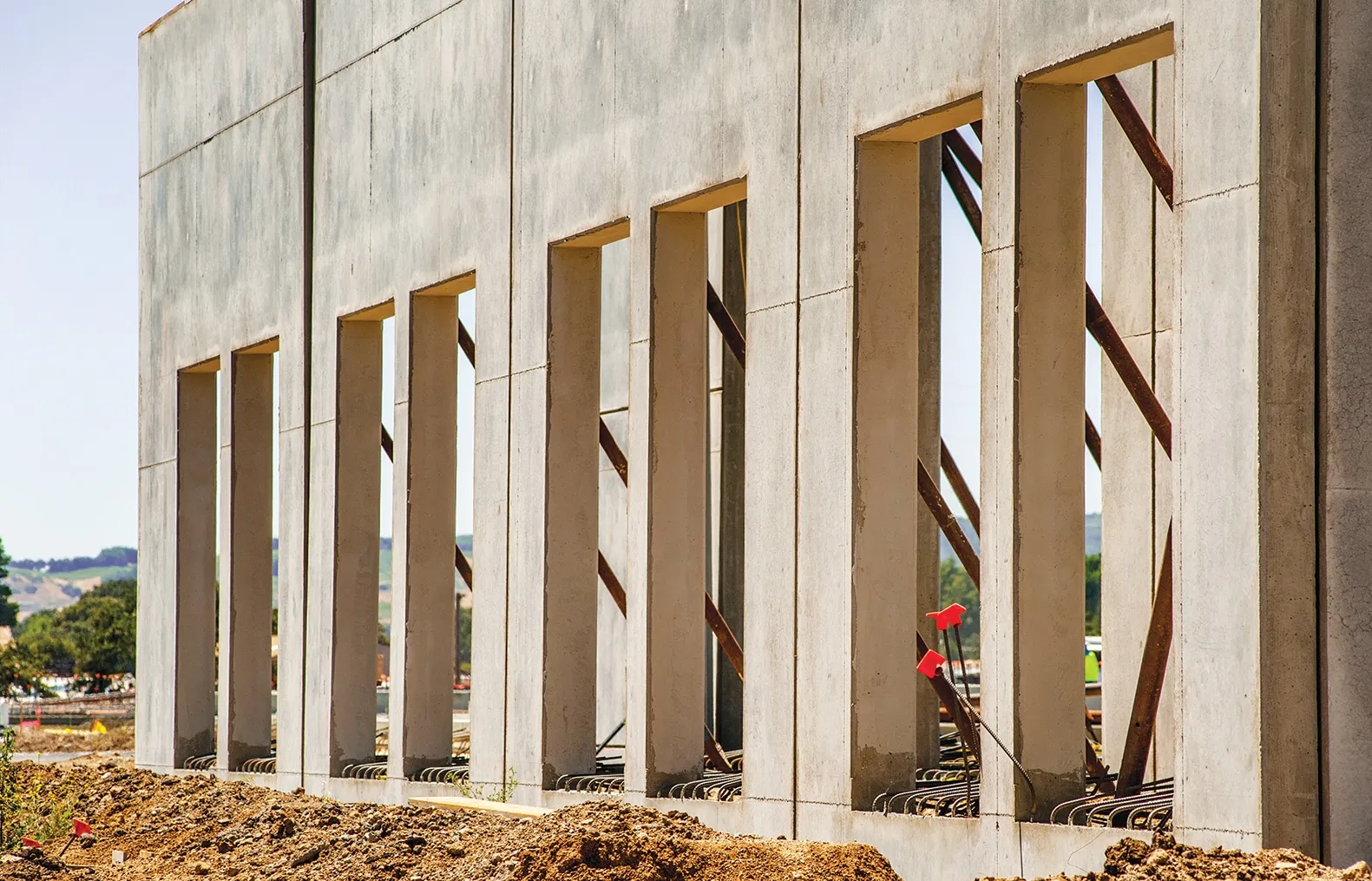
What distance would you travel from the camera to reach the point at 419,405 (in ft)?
56.1

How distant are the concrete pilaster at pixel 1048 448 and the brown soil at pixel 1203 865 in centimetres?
145

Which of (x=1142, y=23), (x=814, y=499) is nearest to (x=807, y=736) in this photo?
(x=814, y=499)

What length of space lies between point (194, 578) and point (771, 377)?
39.4 feet

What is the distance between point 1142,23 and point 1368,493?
8.41 ft

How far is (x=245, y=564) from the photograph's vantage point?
20.7 m

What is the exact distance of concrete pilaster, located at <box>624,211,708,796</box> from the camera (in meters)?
13.5

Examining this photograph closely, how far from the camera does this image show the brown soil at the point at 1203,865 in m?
7.73

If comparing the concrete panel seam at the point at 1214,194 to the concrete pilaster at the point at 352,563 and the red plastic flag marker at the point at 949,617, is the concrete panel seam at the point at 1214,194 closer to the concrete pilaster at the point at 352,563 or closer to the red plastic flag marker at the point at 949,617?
the red plastic flag marker at the point at 949,617

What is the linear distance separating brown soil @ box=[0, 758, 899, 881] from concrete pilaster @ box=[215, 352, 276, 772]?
89 cm

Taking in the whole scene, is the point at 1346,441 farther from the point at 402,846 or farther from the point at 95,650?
the point at 95,650

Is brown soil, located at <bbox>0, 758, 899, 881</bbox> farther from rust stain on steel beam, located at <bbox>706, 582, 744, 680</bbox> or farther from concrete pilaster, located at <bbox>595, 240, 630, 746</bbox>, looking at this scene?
concrete pilaster, located at <bbox>595, 240, 630, 746</bbox>

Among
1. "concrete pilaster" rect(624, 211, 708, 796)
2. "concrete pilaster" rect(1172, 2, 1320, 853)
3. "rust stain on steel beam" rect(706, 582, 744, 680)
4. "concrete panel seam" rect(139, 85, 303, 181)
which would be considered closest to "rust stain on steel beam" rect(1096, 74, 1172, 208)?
"concrete pilaster" rect(1172, 2, 1320, 853)

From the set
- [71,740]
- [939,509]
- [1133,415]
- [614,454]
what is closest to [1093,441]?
[1133,415]

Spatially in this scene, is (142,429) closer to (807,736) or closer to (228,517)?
(228,517)
